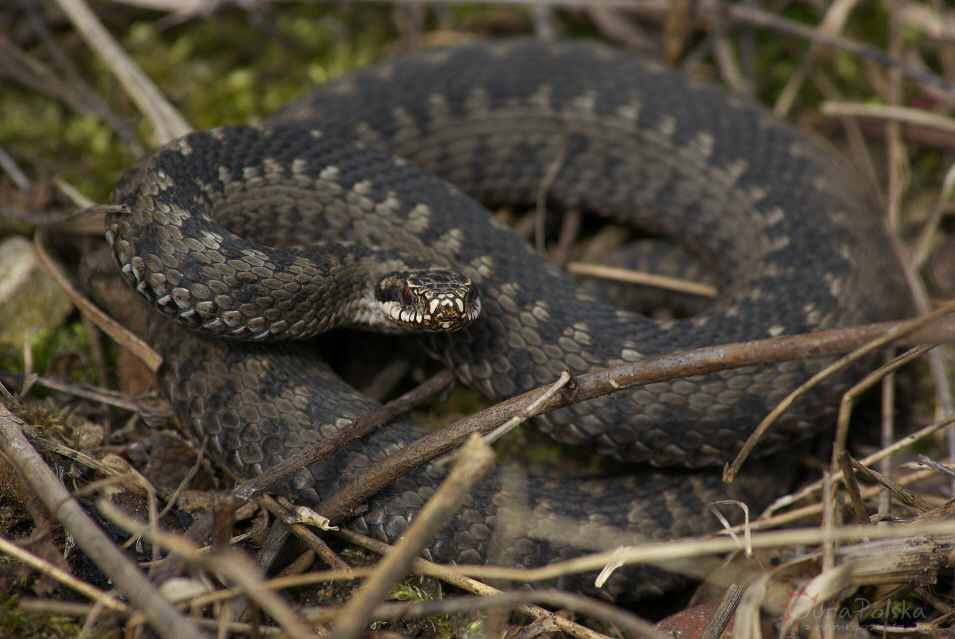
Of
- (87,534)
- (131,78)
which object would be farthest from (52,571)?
(131,78)

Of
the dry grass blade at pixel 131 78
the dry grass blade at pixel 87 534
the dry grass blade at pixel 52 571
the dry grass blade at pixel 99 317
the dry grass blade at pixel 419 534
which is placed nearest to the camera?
the dry grass blade at pixel 419 534

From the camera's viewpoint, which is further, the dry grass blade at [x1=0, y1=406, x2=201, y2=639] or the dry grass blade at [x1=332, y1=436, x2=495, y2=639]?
the dry grass blade at [x1=0, y1=406, x2=201, y2=639]

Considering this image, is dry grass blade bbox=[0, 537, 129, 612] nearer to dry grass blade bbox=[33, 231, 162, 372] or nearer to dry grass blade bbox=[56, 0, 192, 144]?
dry grass blade bbox=[33, 231, 162, 372]

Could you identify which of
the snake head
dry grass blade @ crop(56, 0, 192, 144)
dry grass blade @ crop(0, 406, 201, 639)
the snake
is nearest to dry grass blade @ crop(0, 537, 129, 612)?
dry grass blade @ crop(0, 406, 201, 639)

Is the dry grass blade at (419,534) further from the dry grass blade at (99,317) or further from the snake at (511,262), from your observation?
the dry grass blade at (99,317)

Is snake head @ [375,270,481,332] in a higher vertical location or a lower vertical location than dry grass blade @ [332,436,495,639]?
higher

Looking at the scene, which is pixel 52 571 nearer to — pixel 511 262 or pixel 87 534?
pixel 87 534

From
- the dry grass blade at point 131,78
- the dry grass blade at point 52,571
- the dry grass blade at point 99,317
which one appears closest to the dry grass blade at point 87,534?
the dry grass blade at point 52,571

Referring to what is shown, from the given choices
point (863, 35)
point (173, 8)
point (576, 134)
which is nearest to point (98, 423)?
point (173, 8)
